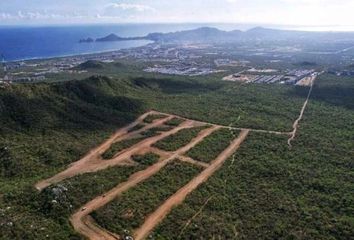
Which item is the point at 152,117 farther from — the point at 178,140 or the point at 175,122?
the point at 178,140

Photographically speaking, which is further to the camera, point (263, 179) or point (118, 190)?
point (263, 179)

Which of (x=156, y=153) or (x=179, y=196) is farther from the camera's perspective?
(x=156, y=153)

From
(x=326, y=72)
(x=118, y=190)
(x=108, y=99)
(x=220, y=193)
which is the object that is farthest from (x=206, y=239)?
(x=326, y=72)

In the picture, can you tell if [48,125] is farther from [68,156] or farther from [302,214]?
[302,214]

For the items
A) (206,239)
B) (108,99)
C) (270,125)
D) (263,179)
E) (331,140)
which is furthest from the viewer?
(108,99)

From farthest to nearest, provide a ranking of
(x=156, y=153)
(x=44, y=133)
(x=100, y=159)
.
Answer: (x=44, y=133) < (x=156, y=153) < (x=100, y=159)

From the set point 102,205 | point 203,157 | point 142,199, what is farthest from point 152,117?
point 102,205

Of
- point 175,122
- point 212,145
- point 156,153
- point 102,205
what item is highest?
point 175,122
